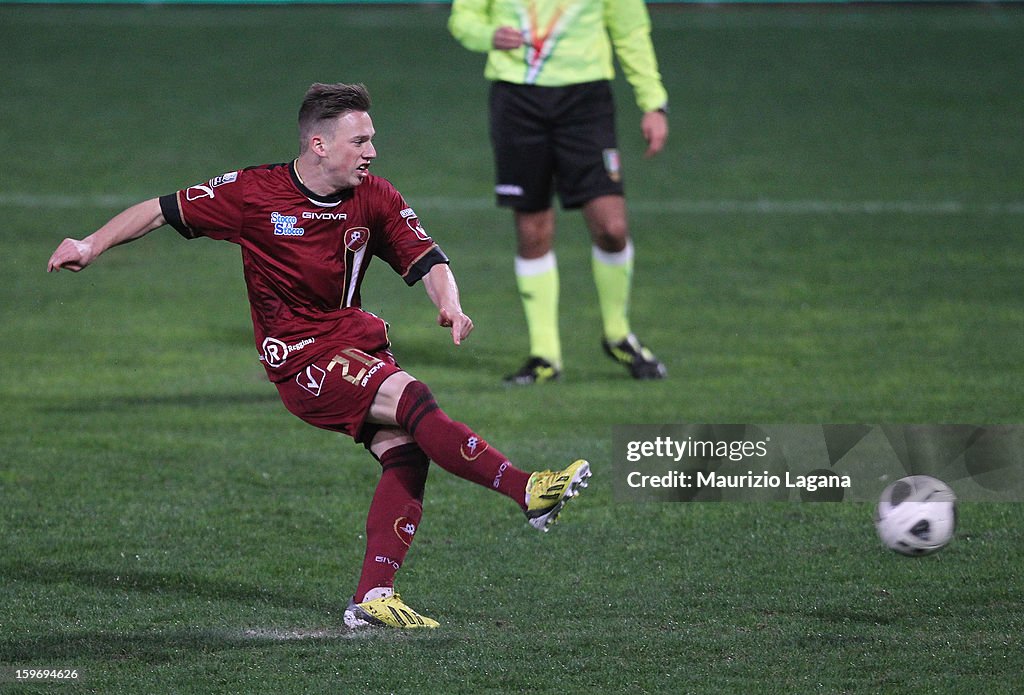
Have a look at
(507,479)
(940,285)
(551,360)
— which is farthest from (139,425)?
(940,285)

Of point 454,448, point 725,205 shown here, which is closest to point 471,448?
point 454,448

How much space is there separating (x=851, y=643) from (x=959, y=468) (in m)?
2.30

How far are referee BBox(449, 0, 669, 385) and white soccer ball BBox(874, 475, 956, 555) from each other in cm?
337

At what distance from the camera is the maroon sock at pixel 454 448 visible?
4789 millimetres

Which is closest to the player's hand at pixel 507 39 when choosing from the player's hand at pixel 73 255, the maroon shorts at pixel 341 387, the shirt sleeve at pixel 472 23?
the shirt sleeve at pixel 472 23

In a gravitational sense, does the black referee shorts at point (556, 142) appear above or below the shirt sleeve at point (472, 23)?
below

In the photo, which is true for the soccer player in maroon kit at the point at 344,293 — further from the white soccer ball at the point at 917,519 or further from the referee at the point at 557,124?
the referee at the point at 557,124

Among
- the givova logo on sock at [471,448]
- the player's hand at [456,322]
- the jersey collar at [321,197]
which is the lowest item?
the givova logo on sock at [471,448]

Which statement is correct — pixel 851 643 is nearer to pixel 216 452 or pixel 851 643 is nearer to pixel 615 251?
pixel 216 452

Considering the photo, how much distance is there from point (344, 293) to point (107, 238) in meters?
0.73

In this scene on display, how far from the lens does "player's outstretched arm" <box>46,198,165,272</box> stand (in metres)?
4.73

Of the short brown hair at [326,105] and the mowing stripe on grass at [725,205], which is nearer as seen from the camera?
the short brown hair at [326,105]

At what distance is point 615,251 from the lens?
881 cm

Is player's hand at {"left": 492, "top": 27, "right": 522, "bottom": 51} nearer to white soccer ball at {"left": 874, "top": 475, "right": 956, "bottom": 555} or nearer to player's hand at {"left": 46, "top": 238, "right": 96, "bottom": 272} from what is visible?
white soccer ball at {"left": 874, "top": 475, "right": 956, "bottom": 555}
